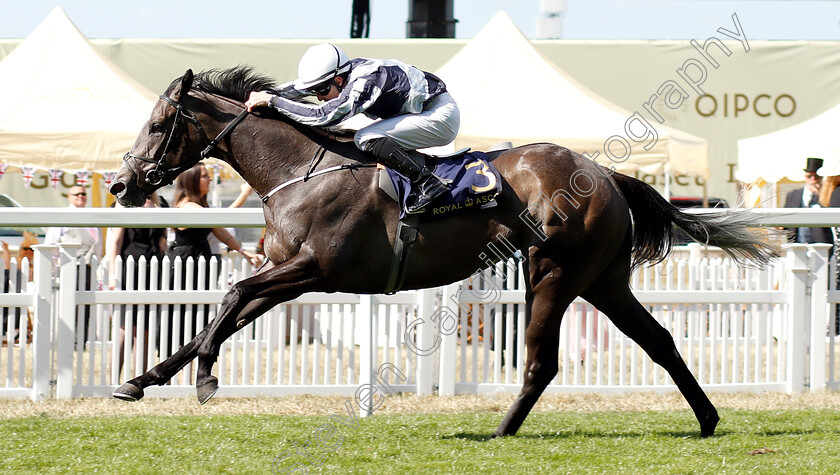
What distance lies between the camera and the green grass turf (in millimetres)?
4434

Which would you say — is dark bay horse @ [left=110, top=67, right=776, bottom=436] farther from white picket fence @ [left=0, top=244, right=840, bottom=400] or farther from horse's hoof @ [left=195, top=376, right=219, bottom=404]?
white picket fence @ [left=0, top=244, right=840, bottom=400]

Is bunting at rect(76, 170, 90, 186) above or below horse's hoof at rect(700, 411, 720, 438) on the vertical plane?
above

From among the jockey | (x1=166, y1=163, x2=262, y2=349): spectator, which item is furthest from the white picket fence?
the jockey

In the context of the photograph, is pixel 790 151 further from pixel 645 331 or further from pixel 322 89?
pixel 322 89

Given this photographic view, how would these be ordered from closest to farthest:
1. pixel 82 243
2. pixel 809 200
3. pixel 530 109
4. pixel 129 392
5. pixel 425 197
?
pixel 129 392
pixel 425 197
pixel 82 243
pixel 809 200
pixel 530 109

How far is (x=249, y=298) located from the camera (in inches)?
181

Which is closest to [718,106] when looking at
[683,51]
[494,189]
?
[683,51]

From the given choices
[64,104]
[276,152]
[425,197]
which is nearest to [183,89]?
[276,152]

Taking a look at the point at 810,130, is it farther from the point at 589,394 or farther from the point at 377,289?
the point at 377,289

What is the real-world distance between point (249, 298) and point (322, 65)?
1.20 m

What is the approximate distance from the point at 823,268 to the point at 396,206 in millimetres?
3609

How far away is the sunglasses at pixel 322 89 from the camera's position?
490 centimetres

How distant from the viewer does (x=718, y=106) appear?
1788 cm

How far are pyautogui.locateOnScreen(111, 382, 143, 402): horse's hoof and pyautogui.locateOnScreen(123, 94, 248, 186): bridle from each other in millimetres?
1036
